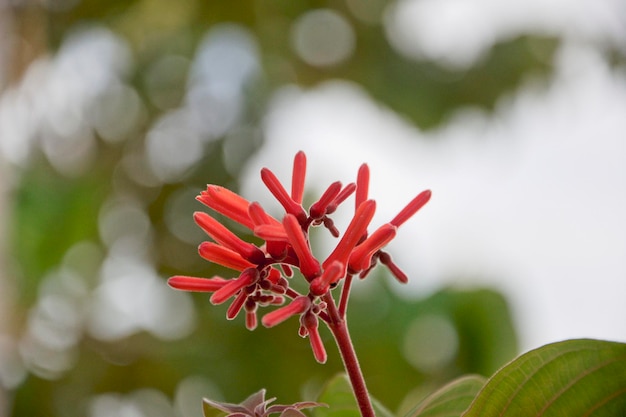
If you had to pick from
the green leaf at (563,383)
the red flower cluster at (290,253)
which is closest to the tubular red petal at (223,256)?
the red flower cluster at (290,253)

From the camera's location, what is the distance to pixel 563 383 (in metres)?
0.27

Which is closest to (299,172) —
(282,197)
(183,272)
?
(282,197)

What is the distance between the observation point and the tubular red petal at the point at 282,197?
0.31 m

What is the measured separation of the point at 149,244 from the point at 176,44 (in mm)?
647

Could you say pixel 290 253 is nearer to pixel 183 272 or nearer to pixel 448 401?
pixel 448 401

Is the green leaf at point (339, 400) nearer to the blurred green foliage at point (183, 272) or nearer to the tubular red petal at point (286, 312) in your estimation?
the tubular red petal at point (286, 312)

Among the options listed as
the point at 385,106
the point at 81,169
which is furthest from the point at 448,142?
the point at 81,169

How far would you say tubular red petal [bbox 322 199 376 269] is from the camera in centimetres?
28

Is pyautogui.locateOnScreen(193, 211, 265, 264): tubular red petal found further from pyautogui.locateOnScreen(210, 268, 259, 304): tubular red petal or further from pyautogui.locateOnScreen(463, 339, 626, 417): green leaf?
pyautogui.locateOnScreen(463, 339, 626, 417): green leaf

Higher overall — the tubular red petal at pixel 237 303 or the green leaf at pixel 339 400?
the tubular red petal at pixel 237 303

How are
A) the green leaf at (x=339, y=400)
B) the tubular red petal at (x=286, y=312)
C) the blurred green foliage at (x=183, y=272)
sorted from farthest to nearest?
the blurred green foliage at (x=183, y=272)
the green leaf at (x=339, y=400)
the tubular red petal at (x=286, y=312)

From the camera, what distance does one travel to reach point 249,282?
0.92ft

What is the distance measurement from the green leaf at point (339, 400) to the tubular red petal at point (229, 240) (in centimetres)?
13

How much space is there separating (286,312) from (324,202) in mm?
72
